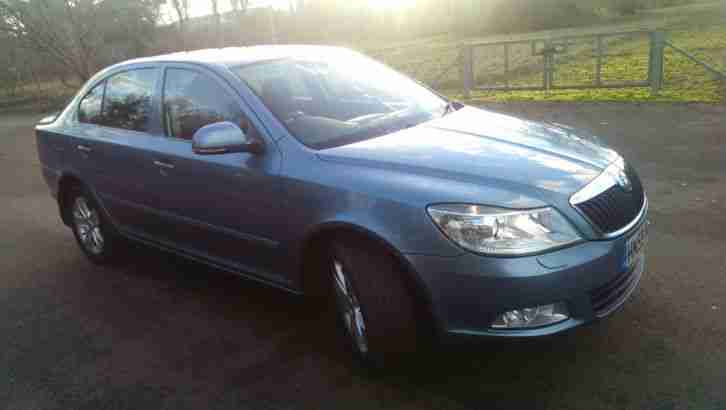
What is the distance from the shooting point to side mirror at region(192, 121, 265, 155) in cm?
378

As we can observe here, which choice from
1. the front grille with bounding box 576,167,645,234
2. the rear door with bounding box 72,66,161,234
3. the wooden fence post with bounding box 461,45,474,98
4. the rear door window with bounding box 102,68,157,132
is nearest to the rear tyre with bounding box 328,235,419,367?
the front grille with bounding box 576,167,645,234

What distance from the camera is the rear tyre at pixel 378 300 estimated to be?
3217mm

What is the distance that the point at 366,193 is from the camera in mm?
3322

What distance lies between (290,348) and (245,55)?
2040mm

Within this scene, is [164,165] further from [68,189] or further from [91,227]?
[68,189]

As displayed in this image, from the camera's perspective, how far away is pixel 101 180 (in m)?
5.32

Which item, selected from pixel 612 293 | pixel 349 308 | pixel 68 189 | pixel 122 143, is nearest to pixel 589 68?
pixel 68 189

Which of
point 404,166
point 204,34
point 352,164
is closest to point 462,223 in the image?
point 404,166

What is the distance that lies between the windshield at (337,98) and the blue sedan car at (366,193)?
0.6 inches

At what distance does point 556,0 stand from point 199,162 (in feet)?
114

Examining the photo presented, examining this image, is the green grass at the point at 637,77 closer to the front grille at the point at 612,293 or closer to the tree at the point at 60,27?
the front grille at the point at 612,293

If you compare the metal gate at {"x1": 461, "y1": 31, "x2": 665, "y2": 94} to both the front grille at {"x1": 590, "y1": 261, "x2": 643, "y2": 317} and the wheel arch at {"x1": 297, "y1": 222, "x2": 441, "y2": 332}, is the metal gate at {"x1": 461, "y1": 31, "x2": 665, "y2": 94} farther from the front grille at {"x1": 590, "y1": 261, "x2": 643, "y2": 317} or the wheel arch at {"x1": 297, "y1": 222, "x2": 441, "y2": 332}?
the wheel arch at {"x1": 297, "y1": 222, "x2": 441, "y2": 332}

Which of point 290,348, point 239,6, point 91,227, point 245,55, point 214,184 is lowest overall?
point 290,348

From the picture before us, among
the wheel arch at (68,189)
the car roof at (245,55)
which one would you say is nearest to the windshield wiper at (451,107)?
the car roof at (245,55)
